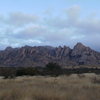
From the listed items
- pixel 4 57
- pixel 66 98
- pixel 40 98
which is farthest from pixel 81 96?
pixel 4 57

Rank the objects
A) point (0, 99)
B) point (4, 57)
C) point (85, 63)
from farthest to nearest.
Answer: point (4, 57) < point (85, 63) < point (0, 99)

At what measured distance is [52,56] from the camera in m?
189

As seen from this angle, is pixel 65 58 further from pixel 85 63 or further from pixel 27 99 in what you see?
pixel 27 99

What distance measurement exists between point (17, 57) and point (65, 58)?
2906cm

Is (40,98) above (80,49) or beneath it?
beneath

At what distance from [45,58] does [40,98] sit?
562 ft

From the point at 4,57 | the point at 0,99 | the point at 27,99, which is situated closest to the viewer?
the point at 27,99

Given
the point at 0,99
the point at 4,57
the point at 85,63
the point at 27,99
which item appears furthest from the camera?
the point at 4,57

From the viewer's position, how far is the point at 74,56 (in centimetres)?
18562

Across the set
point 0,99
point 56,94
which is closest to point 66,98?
point 56,94

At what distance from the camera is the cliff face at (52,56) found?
595ft

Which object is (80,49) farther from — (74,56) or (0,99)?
(0,99)

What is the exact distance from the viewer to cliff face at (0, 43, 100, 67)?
182 meters

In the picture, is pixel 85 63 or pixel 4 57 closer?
pixel 85 63
